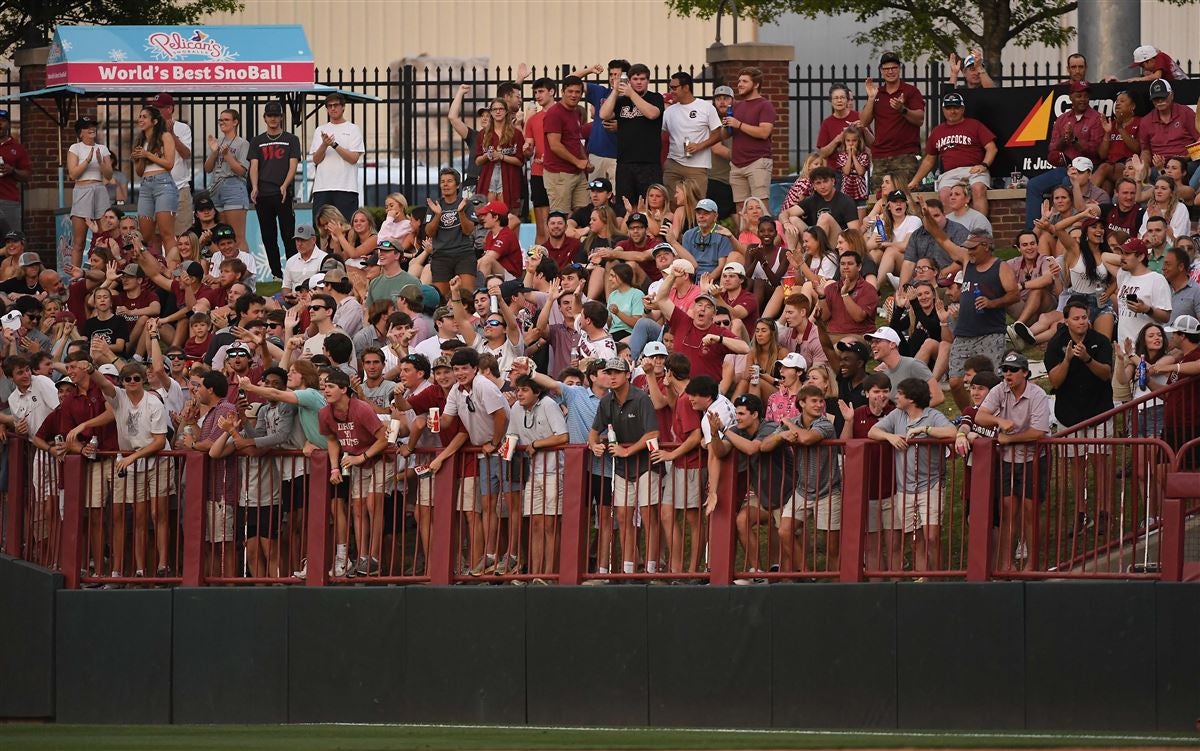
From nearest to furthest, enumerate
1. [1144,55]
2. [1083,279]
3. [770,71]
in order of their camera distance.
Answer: [1083,279], [1144,55], [770,71]

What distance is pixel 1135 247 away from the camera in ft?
52.5

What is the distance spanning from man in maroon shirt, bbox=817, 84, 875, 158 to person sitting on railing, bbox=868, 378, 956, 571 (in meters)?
7.94

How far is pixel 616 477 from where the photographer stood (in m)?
14.0

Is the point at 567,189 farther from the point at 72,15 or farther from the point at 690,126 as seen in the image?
the point at 72,15

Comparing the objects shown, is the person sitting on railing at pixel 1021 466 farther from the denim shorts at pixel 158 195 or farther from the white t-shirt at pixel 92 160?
the white t-shirt at pixel 92 160

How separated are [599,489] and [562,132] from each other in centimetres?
757

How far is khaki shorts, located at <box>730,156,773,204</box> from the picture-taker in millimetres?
21594

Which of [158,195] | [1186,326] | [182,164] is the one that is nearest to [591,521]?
[1186,326]

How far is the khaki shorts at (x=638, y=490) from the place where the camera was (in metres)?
13.9

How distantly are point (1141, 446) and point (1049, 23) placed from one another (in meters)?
21.1

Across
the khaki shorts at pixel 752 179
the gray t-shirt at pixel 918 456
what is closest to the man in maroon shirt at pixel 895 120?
the khaki shorts at pixel 752 179

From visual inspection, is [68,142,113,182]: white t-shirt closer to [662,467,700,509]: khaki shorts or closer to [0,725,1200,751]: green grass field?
[0,725,1200,751]: green grass field

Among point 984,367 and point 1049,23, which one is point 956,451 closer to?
point 984,367

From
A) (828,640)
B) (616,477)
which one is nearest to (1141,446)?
(828,640)
